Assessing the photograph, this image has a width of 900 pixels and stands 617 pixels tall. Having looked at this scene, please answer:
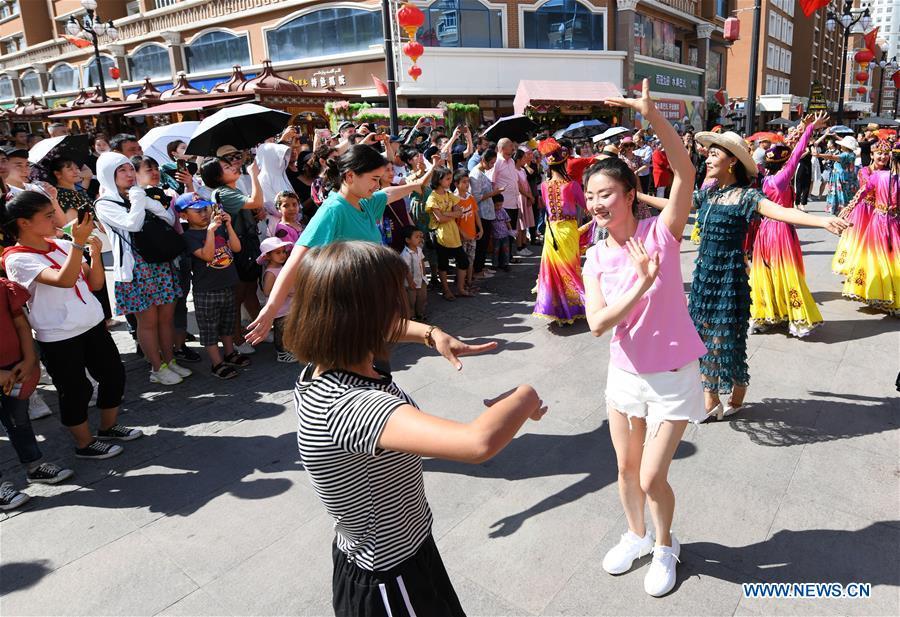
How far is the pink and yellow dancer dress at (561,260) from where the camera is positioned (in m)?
6.32

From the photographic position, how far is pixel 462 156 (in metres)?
11.2

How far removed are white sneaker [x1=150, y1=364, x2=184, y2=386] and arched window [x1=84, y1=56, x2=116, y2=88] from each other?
128ft

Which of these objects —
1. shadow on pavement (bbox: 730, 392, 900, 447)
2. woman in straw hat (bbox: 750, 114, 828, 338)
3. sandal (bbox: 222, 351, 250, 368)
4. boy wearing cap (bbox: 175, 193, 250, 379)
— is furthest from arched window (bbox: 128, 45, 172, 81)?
shadow on pavement (bbox: 730, 392, 900, 447)

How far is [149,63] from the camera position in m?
34.4

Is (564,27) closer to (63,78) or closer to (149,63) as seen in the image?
(149,63)

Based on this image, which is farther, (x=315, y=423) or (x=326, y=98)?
(x=326, y=98)

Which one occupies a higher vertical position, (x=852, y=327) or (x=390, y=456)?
(x=390, y=456)

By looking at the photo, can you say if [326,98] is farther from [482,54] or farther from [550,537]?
[550,537]

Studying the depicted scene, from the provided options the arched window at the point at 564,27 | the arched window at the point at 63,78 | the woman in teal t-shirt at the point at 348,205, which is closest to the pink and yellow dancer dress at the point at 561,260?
the woman in teal t-shirt at the point at 348,205

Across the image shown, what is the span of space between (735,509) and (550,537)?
40.2 inches

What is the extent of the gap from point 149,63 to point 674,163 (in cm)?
3954

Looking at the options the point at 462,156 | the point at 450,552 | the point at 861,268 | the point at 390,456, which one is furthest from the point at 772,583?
the point at 462,156

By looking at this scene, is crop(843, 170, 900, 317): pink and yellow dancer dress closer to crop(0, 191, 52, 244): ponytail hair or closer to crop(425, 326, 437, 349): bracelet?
crop(425, 326, 437, 349): bracelet

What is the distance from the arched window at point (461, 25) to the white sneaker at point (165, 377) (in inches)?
898
